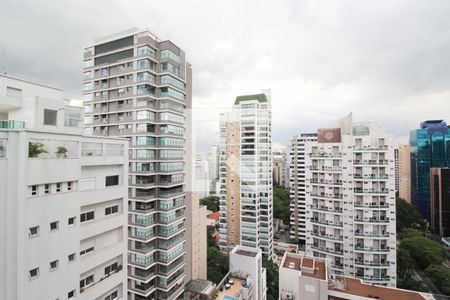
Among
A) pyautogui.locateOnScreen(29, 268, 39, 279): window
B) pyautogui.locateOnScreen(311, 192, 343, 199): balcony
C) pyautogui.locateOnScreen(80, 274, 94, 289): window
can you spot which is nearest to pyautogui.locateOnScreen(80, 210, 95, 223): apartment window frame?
pyautogui.locateOnScreen(29, 268, 39, 279): window

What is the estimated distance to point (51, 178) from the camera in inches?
292

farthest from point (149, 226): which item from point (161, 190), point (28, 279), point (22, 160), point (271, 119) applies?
point (271, 119)

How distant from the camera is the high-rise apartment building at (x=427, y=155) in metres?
41.7

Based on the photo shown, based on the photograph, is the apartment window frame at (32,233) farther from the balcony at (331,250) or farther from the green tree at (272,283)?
the green tree at (272,283)

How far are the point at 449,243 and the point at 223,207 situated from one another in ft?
100

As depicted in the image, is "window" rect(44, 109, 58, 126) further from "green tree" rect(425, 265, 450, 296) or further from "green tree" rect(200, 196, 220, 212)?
"green tree" rect(200, 196, 220, 212)

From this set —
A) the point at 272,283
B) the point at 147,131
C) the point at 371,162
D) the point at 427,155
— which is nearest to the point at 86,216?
the point at 147,131

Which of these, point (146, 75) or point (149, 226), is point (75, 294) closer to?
point (149, 226)

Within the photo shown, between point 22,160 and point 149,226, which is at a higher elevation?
point 22,160

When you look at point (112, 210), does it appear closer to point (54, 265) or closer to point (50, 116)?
point (54, 265)

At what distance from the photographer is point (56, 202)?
298 inches

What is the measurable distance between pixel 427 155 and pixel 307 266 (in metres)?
43.2

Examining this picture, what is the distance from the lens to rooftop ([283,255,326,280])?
50.1 ft

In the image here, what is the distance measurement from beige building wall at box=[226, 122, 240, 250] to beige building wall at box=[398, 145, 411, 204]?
42.0 metres
